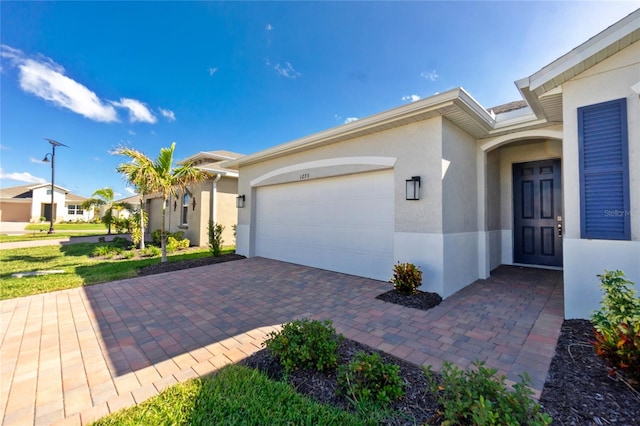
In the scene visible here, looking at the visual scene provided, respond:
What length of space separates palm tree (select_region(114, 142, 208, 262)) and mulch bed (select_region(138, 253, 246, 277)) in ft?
2.15

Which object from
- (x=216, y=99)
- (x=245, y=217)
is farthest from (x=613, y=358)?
(x=216, y=99)

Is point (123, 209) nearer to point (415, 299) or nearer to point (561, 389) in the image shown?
point (415, 299)

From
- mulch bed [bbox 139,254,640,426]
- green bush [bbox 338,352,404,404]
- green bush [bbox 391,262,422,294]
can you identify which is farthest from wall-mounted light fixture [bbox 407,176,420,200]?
green bush [bbox 338,352,404,404]

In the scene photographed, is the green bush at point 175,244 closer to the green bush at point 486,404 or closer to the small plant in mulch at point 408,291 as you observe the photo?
the small plant in mulch at point 408,291

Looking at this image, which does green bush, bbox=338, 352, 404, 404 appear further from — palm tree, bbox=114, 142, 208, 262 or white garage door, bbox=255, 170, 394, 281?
palm tree, bbox=114, 142, 208, 262

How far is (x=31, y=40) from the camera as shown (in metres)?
7.64

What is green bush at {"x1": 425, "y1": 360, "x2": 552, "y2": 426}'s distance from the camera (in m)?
1.54

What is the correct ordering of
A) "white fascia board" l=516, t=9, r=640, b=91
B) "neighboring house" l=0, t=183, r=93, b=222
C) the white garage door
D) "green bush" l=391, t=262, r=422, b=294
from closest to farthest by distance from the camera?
"white fascia board" l=516, t=9, r=640, b=91
"green bush" l=391, t=262, r=422, b=294
the white garage door
"neighboring house" l=0, t=183, r=93, b=222

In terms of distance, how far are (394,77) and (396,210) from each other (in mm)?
5360

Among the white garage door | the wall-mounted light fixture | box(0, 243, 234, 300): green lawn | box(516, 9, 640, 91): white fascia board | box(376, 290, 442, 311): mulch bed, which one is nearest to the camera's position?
box(516, 9, 640, 91): white fascia board

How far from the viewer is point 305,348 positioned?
2.55 metres

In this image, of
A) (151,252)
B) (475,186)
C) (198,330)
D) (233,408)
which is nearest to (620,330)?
(233,408)

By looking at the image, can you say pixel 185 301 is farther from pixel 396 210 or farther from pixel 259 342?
pixel 396 210

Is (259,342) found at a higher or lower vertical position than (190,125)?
lower
